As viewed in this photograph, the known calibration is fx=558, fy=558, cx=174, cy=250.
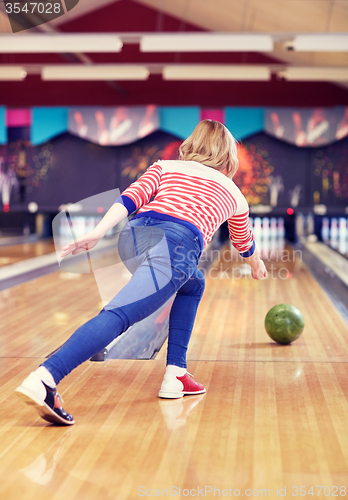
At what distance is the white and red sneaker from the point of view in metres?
1.65

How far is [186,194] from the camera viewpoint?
145 centimetres

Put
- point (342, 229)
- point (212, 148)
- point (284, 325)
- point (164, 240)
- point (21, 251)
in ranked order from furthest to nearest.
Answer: point (342, 229) → point (21, 251) → point (284, 325) → point (212, 148) → point (164, 240)

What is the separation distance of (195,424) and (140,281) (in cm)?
40

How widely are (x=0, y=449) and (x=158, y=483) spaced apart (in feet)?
1.32

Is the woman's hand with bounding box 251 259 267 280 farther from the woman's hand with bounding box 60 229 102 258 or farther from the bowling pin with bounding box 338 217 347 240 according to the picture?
the bowling pin with bounding box 338 217 347 240

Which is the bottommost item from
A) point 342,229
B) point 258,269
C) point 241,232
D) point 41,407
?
point 342,229

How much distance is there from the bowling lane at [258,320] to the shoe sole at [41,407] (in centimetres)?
82

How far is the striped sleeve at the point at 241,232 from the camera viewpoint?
1.60 meters

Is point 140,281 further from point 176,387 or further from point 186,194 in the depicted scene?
point 176,387

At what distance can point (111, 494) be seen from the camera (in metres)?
1.05

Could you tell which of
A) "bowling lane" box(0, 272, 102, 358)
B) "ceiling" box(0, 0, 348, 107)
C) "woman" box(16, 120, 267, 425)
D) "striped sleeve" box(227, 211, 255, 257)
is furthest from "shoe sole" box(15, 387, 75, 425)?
"ceiling" box(0, 0, 348, 107)

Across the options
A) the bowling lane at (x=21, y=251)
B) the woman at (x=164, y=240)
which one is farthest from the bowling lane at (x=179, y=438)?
the bowling lane at (x=21, y=251)

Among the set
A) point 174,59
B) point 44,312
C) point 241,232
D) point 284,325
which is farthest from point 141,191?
point 174,59

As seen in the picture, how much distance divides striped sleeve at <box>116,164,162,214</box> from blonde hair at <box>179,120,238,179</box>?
0.41 feet
